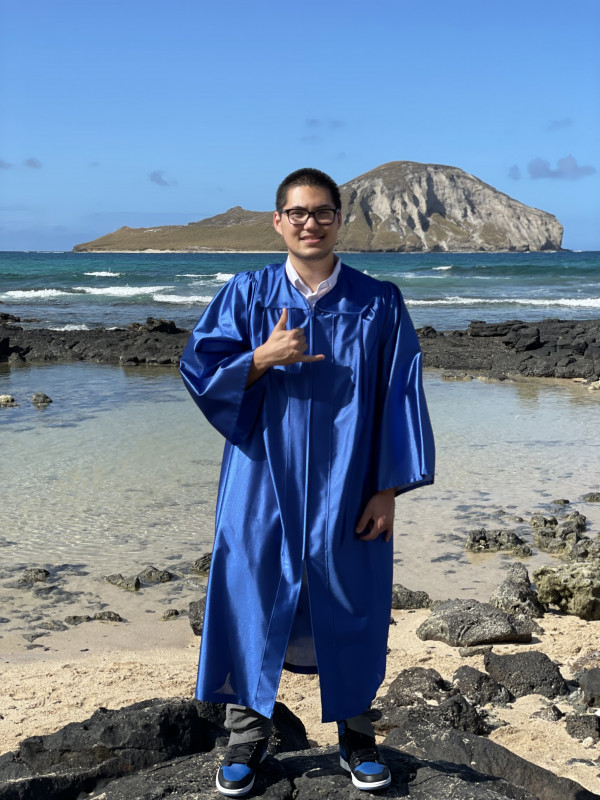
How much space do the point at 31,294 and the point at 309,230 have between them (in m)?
37.3

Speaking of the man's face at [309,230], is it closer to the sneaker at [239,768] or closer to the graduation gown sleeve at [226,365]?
the graduation gown sleeve at [226,365]

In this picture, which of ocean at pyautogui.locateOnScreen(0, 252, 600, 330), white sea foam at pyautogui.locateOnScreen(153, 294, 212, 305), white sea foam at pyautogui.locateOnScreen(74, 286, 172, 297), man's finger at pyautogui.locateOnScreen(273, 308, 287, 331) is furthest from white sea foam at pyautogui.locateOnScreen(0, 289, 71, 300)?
man's finger at pyautogui.locateOnScreen(273, 308, 287, 331)

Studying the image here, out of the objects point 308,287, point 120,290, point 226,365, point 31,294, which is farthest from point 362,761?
point 120,290

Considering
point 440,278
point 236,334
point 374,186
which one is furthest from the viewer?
point 374,186

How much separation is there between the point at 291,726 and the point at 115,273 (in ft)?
171

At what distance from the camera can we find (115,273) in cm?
5353

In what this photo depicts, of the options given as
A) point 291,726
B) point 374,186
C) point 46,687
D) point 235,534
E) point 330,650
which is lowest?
point 46,687

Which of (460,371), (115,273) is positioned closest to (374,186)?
(115,273)

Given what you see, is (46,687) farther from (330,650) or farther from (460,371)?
(460,371)

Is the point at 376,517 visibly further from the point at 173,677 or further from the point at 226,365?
the point at 173,677

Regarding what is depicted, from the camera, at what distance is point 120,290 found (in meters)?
40.5

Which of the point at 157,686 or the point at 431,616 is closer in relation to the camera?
the point at 157,686

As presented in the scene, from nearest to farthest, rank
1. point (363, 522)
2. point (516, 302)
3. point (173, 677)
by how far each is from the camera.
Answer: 1. point (363, 522)
2. point (173, 677)
3. point (516, 302)

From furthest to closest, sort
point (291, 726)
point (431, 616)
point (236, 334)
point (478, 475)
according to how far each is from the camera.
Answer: point (478, 475)
point (431, 616)
point (291, 726)
point (236, 334)
